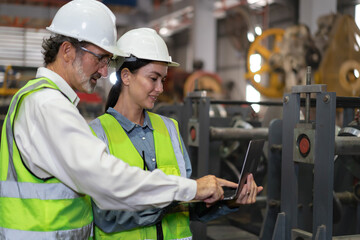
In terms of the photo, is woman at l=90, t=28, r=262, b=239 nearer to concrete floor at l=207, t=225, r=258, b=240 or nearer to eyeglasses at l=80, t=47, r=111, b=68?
eyeglasses at l=80, t=47, r=111, b=68

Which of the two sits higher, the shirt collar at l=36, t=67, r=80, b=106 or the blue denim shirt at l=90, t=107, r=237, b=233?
the shirt collar at l=36, t=67, r=80, b=106

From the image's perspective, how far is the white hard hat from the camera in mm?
1642

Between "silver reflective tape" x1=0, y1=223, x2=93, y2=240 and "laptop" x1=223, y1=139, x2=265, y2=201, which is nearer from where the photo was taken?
"silver reflective tape" x1=0, y1=223, x2=93, y2=240

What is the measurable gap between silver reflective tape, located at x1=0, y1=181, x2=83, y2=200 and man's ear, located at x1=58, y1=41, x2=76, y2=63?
392mm

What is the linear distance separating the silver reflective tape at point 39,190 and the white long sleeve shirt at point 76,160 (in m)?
0.04

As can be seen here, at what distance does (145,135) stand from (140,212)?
31 centimetres

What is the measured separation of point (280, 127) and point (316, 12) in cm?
541

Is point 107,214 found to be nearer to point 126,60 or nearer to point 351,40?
point 126,60

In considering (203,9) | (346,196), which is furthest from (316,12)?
(346,196)

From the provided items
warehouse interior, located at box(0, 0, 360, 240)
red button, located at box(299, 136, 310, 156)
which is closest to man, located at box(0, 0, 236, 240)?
warehouse interior, located at box(0, 0, 360, 240)

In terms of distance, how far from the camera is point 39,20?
11406mm

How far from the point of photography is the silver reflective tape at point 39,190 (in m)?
1.27

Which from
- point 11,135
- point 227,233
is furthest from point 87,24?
point 227,233

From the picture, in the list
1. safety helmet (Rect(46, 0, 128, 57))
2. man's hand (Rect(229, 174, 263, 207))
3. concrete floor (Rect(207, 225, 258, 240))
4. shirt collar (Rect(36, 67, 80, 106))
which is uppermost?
safety helmet (Rect(46, 0, 128, 57))
